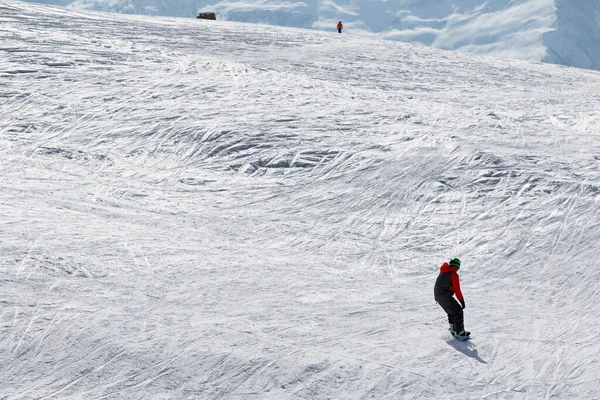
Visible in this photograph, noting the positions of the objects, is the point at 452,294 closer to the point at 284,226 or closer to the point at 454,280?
the point at 454,280

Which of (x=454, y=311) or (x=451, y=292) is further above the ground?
(x=451, y=292)

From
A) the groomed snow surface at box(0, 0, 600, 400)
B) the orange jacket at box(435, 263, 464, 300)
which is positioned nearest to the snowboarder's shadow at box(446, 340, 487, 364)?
the groomed snow surface at box(0, 0, 600, 400)

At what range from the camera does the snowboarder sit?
11180 millimetres

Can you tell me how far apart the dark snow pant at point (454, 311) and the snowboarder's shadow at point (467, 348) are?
20cm

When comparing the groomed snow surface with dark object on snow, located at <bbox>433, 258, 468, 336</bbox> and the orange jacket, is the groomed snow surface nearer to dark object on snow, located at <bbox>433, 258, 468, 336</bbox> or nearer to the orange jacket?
dark object on snow, located at <bbox>433, 258, 468, 336</bbox>

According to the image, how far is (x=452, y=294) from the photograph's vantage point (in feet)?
37.4

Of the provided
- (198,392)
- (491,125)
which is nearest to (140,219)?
(198,392)

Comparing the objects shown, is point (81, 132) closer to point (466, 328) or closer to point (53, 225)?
point (53, 225)

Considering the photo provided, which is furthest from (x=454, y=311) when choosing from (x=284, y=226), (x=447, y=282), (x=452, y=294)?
(x=284, y=226)

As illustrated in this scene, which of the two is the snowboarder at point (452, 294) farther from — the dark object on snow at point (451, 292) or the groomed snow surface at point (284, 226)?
the groomed snow surface at point (284, 226)

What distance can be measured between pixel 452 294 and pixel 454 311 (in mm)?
285

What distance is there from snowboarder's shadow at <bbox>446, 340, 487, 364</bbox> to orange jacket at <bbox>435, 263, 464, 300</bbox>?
2.84ft

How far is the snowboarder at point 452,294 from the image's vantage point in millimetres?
11180

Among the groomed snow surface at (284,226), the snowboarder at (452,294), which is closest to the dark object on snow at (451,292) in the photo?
→ the snowboarder at (452,294)
